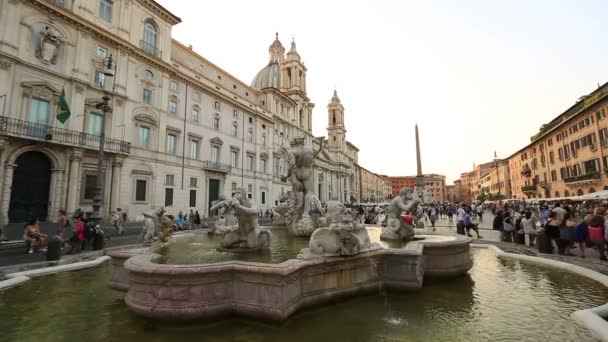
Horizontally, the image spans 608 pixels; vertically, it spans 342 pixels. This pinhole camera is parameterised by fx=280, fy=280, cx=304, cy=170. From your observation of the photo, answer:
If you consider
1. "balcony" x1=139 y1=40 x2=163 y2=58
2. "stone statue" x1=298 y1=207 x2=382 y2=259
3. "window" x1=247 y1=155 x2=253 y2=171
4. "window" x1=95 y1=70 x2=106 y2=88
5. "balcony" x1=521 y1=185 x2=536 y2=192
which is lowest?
"stone statue" x1=298 y1=207 x2=382 y2=259

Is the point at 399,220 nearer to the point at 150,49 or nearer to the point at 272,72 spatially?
the point at 150,49

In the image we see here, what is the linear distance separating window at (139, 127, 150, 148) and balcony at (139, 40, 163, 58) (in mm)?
6651

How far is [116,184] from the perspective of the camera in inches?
811

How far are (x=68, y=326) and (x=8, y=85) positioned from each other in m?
19.8

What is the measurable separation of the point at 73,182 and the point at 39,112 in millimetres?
4700

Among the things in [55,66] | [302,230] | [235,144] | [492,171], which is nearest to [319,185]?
[235,144]

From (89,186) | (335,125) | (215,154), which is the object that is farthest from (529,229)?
(335,125)

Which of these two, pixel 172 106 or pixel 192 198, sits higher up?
pixel 172 106

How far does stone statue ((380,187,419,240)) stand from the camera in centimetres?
670

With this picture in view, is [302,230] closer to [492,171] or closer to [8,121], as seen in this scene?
[8,121]

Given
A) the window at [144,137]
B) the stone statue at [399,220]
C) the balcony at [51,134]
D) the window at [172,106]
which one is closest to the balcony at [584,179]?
the stone statue at [399,220]

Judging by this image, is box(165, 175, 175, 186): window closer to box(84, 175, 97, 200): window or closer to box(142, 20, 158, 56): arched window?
box(84, 175, 97, 200): window

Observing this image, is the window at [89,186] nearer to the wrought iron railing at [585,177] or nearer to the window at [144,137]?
the window at [144,137]

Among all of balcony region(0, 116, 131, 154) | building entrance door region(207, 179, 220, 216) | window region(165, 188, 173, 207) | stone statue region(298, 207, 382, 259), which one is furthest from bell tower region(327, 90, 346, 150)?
stone statue region(298, 207, 382, 259)
